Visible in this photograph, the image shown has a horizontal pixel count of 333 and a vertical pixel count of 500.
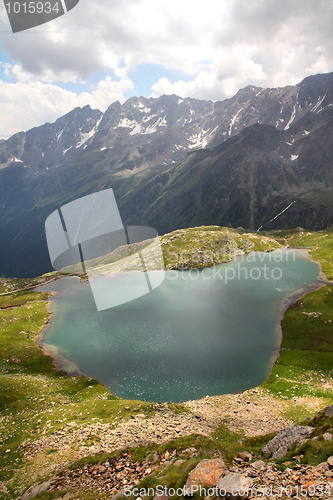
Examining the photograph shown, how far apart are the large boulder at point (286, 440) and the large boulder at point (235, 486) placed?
5.47 metres

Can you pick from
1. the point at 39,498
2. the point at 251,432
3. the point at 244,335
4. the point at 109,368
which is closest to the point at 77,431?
the point at 39,498

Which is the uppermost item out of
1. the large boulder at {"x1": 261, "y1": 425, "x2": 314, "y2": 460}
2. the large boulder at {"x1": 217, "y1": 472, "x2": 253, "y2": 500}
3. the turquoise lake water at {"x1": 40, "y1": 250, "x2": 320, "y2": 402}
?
the large boulder at {"x1": 217, "y1": 472, "x2": 253, "y2": 500}

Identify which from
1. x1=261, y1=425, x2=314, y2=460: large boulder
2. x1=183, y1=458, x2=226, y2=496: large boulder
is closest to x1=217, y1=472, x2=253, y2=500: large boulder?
x1=183, y1=458, x2=226, y2=496: large boulder

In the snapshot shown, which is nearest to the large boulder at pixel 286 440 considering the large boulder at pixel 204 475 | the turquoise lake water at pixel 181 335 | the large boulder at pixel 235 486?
the large boulder at pixel 204 475

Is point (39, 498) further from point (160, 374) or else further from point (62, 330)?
point (62, 330)

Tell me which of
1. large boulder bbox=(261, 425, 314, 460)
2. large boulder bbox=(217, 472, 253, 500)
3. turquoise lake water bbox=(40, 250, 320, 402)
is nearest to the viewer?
large boulder bbox=(217, 472, 253, 500)

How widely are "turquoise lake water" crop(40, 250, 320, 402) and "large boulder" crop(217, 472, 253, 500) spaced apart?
1393 inches

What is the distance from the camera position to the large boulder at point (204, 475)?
12.3 metres

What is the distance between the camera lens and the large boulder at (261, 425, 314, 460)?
16458 millimetres

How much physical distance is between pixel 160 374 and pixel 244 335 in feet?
80.8

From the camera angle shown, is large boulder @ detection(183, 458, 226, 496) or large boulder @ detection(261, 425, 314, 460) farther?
large boulder @ detection(261, 425, 314, 460)

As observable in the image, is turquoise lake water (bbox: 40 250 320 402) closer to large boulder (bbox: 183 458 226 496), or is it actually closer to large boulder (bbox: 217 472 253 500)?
large boulder (bbox: 183 458 226 496)

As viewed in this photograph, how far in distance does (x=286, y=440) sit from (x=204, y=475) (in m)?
8.20

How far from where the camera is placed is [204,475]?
13.2 meters
